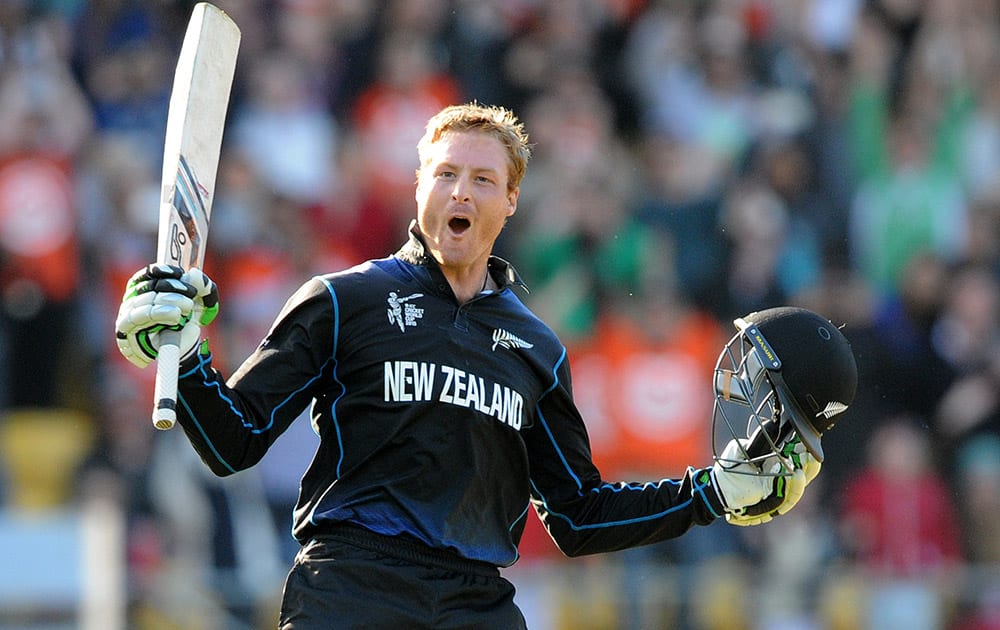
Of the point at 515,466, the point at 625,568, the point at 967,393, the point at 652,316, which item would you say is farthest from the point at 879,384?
the point at 515,466

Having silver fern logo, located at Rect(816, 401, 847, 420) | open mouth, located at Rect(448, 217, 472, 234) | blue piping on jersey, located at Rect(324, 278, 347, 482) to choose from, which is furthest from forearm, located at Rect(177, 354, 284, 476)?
silver fern logo, located at Rect(816, 401, 847, 420)

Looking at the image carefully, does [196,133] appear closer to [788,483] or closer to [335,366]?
[335,366]

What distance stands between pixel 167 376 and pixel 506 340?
106 centimetres

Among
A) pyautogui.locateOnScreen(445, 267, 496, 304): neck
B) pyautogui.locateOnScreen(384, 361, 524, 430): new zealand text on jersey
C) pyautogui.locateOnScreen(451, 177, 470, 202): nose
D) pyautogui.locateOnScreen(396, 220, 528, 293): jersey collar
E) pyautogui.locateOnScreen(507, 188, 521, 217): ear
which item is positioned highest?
pyautogui.locateOnScreen(507, 188, 521, 217): ear

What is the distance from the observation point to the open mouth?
4488 mm

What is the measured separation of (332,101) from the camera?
1057cm

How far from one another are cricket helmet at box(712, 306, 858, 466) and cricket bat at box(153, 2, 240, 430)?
4.77ft

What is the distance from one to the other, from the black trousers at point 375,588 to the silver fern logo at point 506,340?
0.60 metres

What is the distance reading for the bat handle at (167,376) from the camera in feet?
12.3

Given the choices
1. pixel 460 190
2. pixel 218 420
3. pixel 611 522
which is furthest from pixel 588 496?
pixel 218 420

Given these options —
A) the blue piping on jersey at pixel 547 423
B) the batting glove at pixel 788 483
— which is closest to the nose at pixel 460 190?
the blue piping on jersey at pixel 547 423

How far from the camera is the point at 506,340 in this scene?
14.9 feet

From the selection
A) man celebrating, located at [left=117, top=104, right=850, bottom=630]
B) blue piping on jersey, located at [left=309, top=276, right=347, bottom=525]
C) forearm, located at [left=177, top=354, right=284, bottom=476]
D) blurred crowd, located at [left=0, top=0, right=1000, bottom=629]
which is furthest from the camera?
blurred crowd, located at [left=0, top=0, right=1000, bottom=629]

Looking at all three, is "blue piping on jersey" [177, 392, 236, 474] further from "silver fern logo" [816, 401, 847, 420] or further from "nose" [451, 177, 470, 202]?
"silver fern logo" [816, 401, 847, 420]
